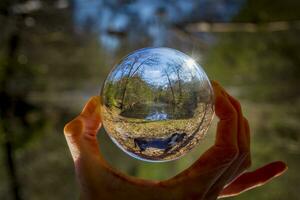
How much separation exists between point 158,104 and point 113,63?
3.59 m

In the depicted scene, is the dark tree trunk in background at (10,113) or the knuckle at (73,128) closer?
the knuckle at (73,128)

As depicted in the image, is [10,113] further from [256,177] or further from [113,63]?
[256,177]

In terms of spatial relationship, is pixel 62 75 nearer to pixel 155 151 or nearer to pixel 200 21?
pixel 200 21

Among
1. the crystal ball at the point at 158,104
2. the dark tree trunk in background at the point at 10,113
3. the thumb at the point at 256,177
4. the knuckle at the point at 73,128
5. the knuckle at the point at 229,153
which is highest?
the crystal ball at the point at 158,104

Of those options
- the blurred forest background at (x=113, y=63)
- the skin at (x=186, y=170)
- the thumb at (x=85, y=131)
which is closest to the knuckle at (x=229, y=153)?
the skin at (x=186, y=170)

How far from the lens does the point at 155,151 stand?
805 millimetres

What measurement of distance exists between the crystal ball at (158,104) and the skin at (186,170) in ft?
0.11

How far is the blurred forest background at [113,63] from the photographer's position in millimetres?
3461

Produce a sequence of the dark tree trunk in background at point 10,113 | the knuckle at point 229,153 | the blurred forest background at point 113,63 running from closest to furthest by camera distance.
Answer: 1. the knuckle at point 229,153
2. the dark tree trunk in background at point 10,113
3. the blurred forest background at point 113,63

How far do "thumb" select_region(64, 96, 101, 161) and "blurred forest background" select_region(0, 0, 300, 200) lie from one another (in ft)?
7.98

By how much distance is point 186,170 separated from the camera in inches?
30.7

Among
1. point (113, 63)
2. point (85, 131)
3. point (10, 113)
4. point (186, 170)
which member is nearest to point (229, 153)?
point (186, 170)

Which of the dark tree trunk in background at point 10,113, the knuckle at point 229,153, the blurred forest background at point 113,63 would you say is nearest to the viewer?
the knuckle at point 229,153

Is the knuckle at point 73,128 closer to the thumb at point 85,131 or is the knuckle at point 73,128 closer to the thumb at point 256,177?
the thumb at point 85,131
